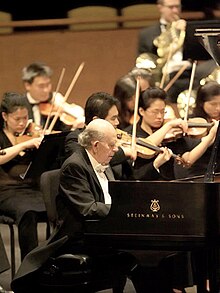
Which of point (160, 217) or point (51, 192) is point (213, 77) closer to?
point (51, 192)

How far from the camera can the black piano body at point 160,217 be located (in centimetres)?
404

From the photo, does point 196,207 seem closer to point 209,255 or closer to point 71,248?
point 209,255

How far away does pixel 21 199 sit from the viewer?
5551 millimetres

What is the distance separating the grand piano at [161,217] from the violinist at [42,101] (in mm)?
2433

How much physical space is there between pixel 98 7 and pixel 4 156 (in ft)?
11.0

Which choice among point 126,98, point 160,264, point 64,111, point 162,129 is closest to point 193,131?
point 162,129

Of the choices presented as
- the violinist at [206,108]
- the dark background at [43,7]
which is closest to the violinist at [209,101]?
the violinist at [206,108]

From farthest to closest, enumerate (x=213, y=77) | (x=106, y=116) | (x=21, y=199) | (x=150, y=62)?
(x=150, y=62) → (x=213, y=77) → (x=21, y=199) → (x=106, y=116)

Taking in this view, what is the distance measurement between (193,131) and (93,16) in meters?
2.95

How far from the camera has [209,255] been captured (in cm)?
421

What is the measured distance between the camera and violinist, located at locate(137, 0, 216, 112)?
7363 mm

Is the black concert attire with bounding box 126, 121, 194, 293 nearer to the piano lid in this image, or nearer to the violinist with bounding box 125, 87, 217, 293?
the violinist with bounding box 125, 87, 217, 293

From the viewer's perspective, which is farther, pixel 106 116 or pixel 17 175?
pixel 17 175

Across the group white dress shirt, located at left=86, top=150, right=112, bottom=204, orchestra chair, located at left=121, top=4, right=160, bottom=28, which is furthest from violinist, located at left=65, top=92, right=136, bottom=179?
orchestra chair, located at left=121, top=4, right=160, bottom=28
